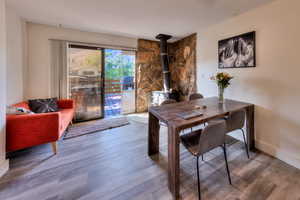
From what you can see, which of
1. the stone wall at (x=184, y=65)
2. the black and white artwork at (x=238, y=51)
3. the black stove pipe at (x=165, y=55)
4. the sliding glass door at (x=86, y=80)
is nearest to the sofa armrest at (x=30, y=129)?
the sliding glass door at (x=86, y=80)

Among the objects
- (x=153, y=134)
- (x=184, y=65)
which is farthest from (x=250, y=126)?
(x=184, y=65)

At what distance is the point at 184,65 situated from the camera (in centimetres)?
414

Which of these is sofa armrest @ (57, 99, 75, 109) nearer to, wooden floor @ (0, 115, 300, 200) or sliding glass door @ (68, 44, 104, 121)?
sliding glass door @ (68, 44, 104, 121)

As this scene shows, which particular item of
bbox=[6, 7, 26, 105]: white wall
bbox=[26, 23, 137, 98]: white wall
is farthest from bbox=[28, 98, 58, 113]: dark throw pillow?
bbox=[26, 23, 137, 98]: white wall

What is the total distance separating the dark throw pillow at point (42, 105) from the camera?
2672 millimetres

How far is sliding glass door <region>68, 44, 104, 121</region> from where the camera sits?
3508 mm

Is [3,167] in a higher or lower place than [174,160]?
lower

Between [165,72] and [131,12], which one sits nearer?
[131,12]

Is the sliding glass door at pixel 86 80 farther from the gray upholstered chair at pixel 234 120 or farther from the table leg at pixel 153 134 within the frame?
the gray upholstered chair at pixel 234 120

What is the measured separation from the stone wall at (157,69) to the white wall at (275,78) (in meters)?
1.49

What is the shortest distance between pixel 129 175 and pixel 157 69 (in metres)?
3.66

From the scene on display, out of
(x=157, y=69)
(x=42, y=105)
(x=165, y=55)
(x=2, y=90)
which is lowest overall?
(x=42, y=105)

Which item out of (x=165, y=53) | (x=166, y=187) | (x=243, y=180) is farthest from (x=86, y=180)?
(x=165, y=53)

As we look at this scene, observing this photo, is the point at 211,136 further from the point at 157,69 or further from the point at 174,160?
the point at 157,69
